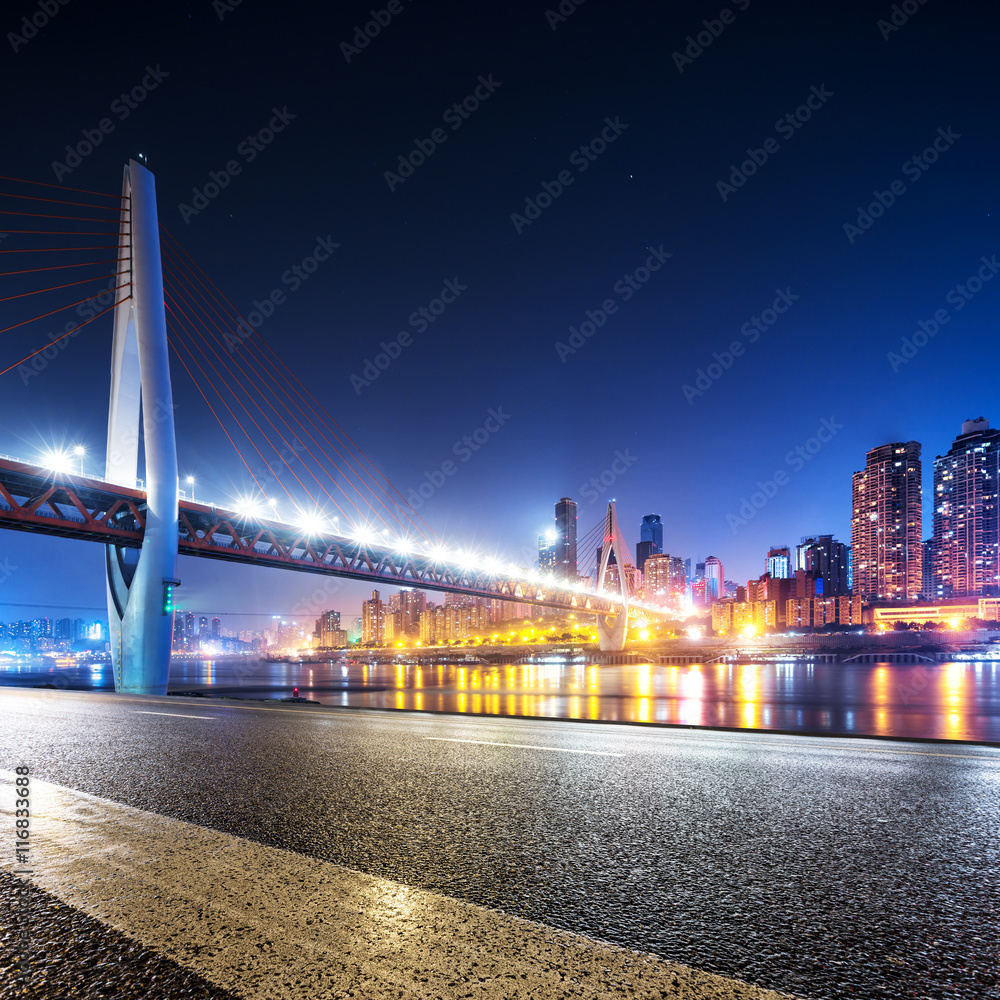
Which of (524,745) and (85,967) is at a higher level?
(85,967)

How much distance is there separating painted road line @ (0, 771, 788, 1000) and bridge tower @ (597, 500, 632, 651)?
315 feet

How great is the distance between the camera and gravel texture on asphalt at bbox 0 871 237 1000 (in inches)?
73.5

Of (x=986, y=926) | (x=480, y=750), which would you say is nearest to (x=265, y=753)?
(x=480, y=750)

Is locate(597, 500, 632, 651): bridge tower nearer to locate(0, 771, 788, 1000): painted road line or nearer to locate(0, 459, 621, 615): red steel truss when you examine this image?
locate(0, 459, 621, 615): red steel truss

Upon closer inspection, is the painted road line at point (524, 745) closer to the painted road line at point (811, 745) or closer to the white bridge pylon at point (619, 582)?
the painted road line at point (811, 745)

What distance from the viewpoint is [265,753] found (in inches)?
264

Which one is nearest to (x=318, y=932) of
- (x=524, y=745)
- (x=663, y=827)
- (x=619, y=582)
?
(x=663, y=827)

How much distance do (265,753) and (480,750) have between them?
2.31 meters

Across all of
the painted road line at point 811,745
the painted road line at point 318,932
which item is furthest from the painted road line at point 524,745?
the painted road line at point 318,932

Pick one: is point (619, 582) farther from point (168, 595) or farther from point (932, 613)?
point (932, 613)

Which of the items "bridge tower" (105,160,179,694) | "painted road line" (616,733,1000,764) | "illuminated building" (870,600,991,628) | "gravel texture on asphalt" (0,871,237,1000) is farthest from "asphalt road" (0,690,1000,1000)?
"illuminated building" (870,600,991,628)

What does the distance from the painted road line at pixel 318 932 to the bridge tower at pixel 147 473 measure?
1176 inches

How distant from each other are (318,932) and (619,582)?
3946 inches

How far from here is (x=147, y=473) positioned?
29.6m
